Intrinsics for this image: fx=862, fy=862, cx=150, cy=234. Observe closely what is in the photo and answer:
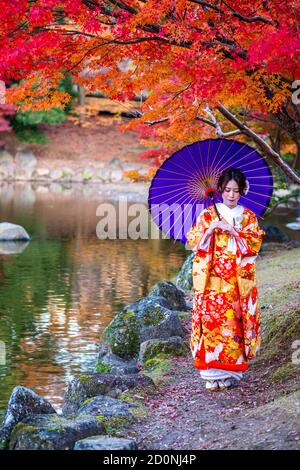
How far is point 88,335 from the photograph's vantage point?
37.1 ft

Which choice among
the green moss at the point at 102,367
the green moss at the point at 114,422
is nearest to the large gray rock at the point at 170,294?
the green moss at the point at 102,367

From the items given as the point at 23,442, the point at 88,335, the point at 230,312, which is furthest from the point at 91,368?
the point at 23,442

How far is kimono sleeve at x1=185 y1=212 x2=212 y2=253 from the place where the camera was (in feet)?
23.8

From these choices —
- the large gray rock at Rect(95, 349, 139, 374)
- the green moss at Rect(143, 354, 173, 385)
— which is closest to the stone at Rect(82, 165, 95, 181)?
the large gray rock at Rect(95, 349, 139, 374)

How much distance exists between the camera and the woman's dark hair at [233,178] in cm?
722

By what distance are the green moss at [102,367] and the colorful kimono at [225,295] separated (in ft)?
7.01

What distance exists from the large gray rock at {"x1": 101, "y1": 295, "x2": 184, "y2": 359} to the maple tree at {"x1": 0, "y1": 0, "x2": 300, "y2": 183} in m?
2.30

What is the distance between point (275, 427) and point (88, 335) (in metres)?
5.64

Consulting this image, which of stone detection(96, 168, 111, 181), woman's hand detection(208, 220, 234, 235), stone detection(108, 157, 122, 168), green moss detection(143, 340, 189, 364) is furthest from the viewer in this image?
stone detection(108, 157, 122, 168)

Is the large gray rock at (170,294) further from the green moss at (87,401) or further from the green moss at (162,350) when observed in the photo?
the green moss at (87,401)

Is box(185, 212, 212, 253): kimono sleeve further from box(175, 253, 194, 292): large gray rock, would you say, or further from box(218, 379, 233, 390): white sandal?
box(175, 253, 194, 292): large gray rock

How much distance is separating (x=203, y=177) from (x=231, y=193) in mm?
596

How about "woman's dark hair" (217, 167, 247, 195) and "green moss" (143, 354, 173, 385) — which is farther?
"green moss" (143, 354, 173, 385)
